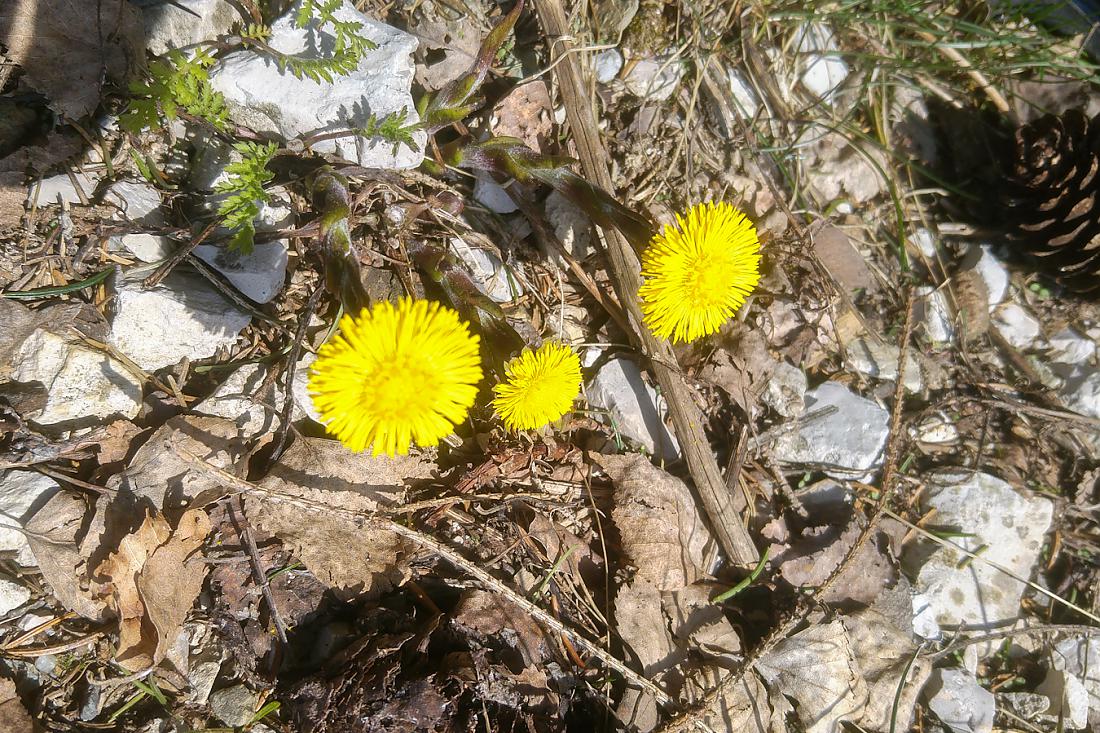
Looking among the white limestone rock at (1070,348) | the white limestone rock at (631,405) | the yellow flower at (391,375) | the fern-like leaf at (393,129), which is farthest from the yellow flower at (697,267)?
the white limestone rock at (1070,348)

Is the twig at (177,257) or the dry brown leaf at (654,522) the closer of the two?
the twig at (177,257)

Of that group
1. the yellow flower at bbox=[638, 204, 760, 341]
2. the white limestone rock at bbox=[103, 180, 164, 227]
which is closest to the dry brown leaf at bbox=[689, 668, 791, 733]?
the yellow flower at bbox=[638, 204, 760, 341]

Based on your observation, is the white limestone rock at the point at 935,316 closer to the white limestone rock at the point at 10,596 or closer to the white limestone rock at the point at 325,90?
the white limestone rock at the point at 325,90


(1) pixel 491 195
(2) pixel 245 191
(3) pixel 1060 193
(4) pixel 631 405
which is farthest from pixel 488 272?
(3) pixel 1060 193

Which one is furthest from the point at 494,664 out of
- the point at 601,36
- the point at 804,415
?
the point at 601,36

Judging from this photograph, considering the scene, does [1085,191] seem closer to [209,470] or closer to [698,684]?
[698,684]

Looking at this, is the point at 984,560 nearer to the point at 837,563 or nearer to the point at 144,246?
the point at 837,563

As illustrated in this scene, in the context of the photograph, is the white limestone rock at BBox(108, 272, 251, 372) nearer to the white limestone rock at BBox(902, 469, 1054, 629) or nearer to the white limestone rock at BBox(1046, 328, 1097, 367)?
the white limestone rock at BBox(902, 469, 1054, 629)
